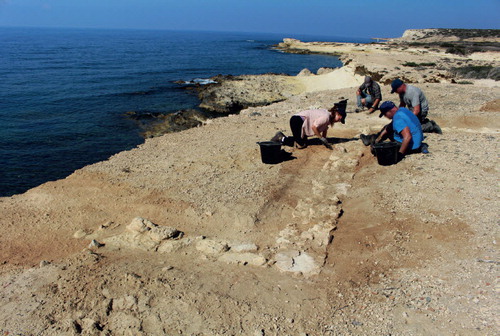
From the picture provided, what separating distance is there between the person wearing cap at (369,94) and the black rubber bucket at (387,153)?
17.5ft

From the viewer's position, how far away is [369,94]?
1359 cm

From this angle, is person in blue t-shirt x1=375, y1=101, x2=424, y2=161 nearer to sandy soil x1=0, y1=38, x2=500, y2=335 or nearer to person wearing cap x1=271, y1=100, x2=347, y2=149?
sandy soil x1=0, y1=38, x2=500, y2=335

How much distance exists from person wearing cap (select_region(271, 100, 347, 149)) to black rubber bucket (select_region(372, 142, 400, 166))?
135cm

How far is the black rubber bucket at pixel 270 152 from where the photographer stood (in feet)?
29.2

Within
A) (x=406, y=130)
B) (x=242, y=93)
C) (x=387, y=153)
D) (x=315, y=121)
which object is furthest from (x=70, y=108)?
(x=406, y=130)

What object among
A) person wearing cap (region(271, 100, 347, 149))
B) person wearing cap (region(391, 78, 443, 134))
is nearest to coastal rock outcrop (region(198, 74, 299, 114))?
person wearing cap (region(271, 100, 347, 149))

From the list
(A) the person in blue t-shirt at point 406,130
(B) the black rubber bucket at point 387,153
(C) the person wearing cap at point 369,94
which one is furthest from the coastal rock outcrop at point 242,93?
(B) the black rubber bucket at point 387,153

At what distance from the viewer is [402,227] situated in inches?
229

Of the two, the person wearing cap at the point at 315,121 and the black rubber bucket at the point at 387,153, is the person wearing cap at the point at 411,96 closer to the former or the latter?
the person wearing cap at the point at 315,121

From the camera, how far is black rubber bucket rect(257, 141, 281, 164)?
8.89 metres

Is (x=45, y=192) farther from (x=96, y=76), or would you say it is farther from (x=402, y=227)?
(x=96, y=76)

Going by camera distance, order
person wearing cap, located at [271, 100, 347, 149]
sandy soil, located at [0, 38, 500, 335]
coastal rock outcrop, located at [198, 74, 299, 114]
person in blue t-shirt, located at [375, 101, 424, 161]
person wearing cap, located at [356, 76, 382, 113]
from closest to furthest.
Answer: sandy soil, located at [0, 38, 500, 335] < person in blue t-shirt, located at [375, 101, 424, 161] < person wearing cap, located at [271, 100, 347, 149] < person wearing cap, located at [356, 76, 382, 113] < coastal rock outcrop, located at [198, 74, 299, 114]

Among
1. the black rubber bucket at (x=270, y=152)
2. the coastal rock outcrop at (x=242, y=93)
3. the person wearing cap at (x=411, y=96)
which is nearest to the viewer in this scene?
the black rubber bucket at (x=270, y=152)

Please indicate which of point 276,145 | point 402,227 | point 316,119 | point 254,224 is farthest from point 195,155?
point 402,227
